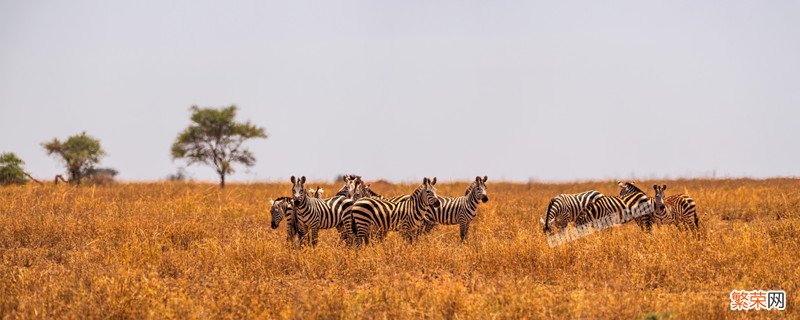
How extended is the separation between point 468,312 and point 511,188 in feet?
88.7

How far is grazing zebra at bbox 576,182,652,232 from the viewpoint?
1691 cm

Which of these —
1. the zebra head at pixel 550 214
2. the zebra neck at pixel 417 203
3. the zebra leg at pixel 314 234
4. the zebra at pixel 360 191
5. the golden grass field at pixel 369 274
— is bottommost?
the golden grass field at pixel 369 274

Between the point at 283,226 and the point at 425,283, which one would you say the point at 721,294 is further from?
the point at 283,226

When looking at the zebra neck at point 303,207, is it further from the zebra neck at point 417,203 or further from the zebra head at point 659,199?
the zebra head at point 659,199

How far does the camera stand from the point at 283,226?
59.5 ft

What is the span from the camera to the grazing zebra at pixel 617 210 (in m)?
16.9

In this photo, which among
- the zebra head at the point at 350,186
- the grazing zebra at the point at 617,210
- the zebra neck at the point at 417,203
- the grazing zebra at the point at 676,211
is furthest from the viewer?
the zebra head at the point at 350,186

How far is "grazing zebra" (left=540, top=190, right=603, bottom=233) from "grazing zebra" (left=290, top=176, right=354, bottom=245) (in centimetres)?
445

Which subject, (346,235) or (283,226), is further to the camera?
(283,226)

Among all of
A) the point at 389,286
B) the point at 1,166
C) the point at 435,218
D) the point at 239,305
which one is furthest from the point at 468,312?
the point at 1,166

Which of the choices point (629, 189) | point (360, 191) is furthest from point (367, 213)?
point (629, 189)

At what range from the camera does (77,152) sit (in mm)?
47094

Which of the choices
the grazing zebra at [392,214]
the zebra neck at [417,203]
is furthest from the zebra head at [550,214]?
the zebra neck at [417,203]

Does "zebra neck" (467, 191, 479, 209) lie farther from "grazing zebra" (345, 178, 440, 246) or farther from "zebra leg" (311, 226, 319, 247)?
"zebra leg" (311, 226, 319, 247)
